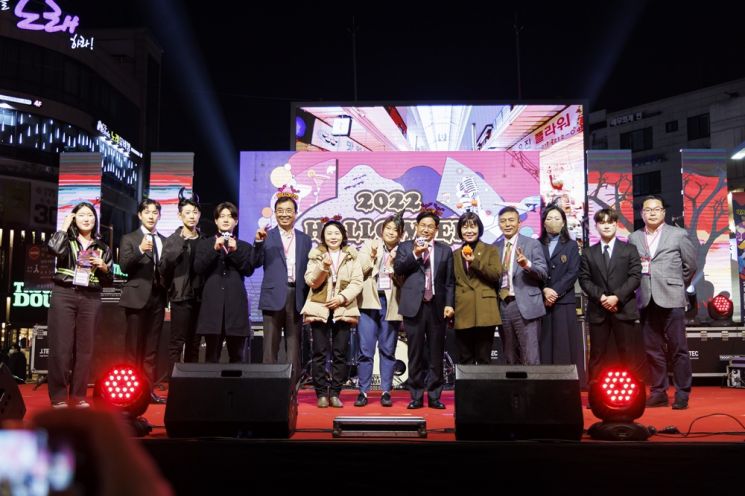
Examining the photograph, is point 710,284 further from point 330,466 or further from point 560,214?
point 330,466

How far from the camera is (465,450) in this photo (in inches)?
126

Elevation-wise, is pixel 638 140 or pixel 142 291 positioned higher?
pixel 638 140

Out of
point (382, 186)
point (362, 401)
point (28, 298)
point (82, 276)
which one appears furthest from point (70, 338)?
point (28, 298)

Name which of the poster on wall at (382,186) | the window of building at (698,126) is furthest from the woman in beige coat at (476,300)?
the window of building at (698,126)

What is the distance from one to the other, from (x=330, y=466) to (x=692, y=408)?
400 cm

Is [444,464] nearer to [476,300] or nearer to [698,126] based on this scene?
[476,300]

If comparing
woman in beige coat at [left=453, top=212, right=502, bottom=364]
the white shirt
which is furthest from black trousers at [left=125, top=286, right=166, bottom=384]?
woman in beige coat at [left=453, top=212, right=502, bottom=364]

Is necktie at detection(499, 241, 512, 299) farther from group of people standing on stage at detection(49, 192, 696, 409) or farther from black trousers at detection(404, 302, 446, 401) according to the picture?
black trousers at detection(404, 302, 446, 401)

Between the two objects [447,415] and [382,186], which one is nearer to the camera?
[447,415]

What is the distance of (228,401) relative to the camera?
3.88 m

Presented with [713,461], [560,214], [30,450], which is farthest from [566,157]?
[30,450]

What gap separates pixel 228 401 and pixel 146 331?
2171 mm

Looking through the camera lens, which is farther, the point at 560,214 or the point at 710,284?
the point at 710,284

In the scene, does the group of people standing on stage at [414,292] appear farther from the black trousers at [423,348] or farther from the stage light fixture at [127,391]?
the stage light fixture at [127,391]
